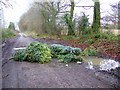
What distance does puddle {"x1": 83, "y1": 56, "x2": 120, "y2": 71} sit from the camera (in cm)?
696

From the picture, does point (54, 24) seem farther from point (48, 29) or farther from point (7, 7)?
point (7, 7)

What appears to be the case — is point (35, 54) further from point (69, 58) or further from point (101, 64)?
point (101, 64)

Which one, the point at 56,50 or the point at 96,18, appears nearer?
the point at 56,50

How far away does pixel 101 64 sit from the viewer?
7.62m

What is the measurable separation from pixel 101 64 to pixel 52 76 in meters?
2.43

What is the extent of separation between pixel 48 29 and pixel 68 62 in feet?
41.0

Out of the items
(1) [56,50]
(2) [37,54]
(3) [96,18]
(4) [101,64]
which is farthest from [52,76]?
(3) [96,18]

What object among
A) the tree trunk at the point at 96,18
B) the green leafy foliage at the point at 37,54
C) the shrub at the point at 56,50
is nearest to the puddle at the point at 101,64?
the shrub at the point at 56,50

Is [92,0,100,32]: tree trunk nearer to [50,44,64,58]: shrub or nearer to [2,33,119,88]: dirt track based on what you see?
[50,44,64,58]: shrub

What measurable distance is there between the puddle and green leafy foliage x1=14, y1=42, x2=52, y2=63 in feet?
4.98

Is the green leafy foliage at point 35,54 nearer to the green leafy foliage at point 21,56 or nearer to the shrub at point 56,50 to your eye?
the green leafy foliage at point 21,56

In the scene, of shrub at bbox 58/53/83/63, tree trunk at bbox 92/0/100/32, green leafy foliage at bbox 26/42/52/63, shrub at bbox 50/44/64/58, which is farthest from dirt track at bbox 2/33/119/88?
tree trunk at bbox 92/0/100/32

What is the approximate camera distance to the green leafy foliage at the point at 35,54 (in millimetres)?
7793

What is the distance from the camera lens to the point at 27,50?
26.5ft
